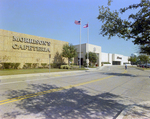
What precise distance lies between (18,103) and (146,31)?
6.26 metres

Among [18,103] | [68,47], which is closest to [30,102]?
[18,103]

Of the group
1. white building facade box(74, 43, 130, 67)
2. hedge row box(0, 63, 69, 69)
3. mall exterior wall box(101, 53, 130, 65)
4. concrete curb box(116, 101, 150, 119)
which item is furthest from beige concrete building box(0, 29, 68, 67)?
mall exterior wall box(101, 53, 130, 65)

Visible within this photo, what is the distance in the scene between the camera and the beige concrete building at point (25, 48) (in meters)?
21.1

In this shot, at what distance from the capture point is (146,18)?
5.08m

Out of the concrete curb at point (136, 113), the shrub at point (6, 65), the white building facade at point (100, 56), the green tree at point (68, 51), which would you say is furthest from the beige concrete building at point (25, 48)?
the concrete curb at point (136, 113)

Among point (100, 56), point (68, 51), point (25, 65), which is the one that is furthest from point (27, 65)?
point (100, 56)

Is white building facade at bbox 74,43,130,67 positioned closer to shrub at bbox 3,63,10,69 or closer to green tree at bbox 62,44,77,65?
green tree at bbox 62,44,77,65

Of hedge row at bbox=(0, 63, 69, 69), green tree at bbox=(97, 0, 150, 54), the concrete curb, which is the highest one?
green tree at bbox=(97, 0, 150, 54)

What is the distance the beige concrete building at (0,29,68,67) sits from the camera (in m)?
21.1

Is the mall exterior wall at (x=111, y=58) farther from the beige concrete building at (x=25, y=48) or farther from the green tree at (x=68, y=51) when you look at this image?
the beige concrete building at (x=25, y=48)

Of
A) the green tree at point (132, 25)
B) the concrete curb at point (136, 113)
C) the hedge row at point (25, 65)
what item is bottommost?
the concrete curb at point (136, 113)

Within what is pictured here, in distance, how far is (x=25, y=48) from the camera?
2378cm

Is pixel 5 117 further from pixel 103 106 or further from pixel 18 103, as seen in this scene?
pixel 103 106

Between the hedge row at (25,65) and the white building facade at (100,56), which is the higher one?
the white building facade at (100,56)
